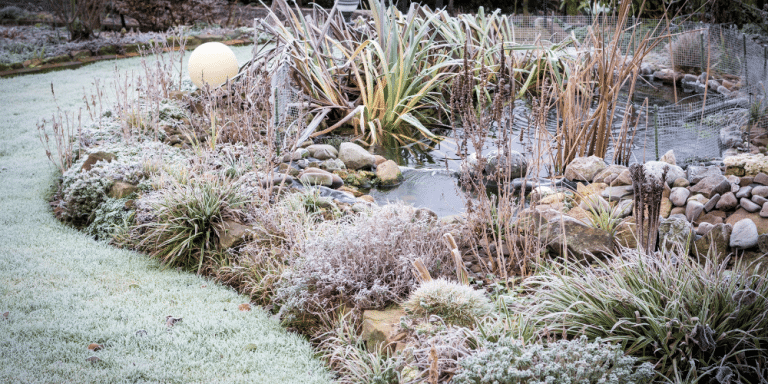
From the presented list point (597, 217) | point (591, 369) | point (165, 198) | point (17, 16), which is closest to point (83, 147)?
point (165, 198)

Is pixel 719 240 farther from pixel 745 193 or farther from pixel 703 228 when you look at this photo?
pixel 745 193

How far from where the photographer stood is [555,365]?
186cm

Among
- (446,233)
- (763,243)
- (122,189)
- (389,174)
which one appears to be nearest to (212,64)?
(122,189)

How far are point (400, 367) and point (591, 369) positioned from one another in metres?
0.72

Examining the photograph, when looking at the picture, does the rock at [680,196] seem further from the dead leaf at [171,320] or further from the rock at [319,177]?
the dead leaf at [171,320]

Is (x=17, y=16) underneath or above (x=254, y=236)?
above

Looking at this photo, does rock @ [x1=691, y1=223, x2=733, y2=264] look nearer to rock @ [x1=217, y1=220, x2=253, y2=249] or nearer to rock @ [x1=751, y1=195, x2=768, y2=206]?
rock @ [x1=751, y1=195, x2=768, y2=206]

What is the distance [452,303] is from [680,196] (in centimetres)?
201

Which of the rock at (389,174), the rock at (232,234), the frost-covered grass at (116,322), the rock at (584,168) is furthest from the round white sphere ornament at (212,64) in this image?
the rock at (584,168)

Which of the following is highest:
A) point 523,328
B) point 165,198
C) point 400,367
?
point 165,198

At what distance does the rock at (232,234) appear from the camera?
3412mm

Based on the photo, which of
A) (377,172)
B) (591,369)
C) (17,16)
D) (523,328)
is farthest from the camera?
(17,16)

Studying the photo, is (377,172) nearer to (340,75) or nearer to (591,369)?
(340,75)

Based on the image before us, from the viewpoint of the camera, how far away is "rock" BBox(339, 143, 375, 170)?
191 inches
